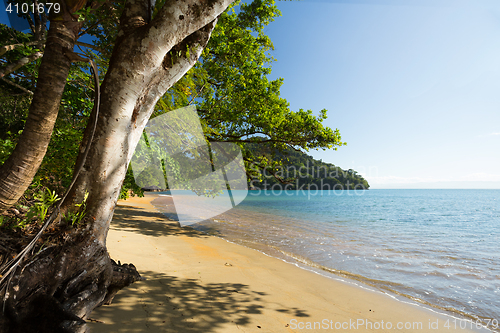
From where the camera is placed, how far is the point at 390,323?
374cm

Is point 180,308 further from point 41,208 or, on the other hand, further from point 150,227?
point 150,227

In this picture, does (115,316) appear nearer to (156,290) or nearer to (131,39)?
(156,290)

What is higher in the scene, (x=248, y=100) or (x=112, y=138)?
(x=248, y=100)

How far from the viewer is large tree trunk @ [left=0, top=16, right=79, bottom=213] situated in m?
2.25

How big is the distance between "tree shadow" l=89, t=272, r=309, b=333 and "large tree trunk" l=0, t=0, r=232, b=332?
23.9 inches

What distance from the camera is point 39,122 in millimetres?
2299

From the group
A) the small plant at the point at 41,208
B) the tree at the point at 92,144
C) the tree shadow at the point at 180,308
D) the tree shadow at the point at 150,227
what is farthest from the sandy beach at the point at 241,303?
the tree shadow at the point at 150,227

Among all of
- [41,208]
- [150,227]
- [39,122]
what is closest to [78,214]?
[41,208]

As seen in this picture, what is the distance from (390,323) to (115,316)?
4.05m

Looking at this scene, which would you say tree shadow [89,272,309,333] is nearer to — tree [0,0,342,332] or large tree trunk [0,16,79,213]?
tree [0,0,342,332]

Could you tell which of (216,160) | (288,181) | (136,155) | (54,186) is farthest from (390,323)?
(216,160)

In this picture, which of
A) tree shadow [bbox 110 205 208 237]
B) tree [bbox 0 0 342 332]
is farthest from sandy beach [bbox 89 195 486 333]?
tree shadow [bbox 110 205 208 237]

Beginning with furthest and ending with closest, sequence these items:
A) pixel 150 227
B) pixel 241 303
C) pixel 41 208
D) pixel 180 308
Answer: pixel 150 227
pixel 241 303
pixel 180 308
pixel 41 208

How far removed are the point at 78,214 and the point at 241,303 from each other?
272 cm
